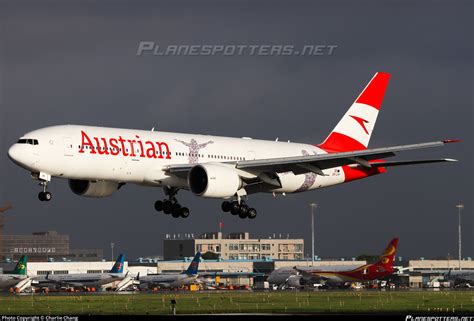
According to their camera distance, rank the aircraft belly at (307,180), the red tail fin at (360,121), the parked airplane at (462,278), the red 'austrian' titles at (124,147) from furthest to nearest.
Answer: the parked airplane at (462,278) < the red tail fin at (360,121) < the aircraft belly at (307,180) < the red 'austrian' titles at (124,147)

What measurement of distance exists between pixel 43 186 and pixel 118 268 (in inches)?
2934

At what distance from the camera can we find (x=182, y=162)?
6662 cm

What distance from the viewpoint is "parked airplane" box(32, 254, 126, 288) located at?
132m

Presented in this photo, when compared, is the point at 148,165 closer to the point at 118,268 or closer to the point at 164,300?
the point at 164,300

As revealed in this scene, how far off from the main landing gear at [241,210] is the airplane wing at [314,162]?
8.24 ft

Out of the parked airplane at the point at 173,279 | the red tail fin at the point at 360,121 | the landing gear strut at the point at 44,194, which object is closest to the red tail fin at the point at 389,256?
the parked airplane at the point at 173,279

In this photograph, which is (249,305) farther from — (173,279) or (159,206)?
(173,279)

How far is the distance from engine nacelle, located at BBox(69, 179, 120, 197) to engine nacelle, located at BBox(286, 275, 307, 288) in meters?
69.3

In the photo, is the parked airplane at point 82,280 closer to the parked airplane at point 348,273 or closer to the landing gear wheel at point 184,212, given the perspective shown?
the parked airplane at point 348,273

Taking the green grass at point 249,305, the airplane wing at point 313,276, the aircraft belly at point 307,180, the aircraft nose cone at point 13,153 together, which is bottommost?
the green grass at point 249,305

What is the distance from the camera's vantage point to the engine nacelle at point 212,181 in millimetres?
65062

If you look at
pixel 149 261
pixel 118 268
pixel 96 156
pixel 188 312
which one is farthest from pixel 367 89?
pixel 149 261

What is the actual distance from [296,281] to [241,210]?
6673 centimetres

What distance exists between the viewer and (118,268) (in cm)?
13475
